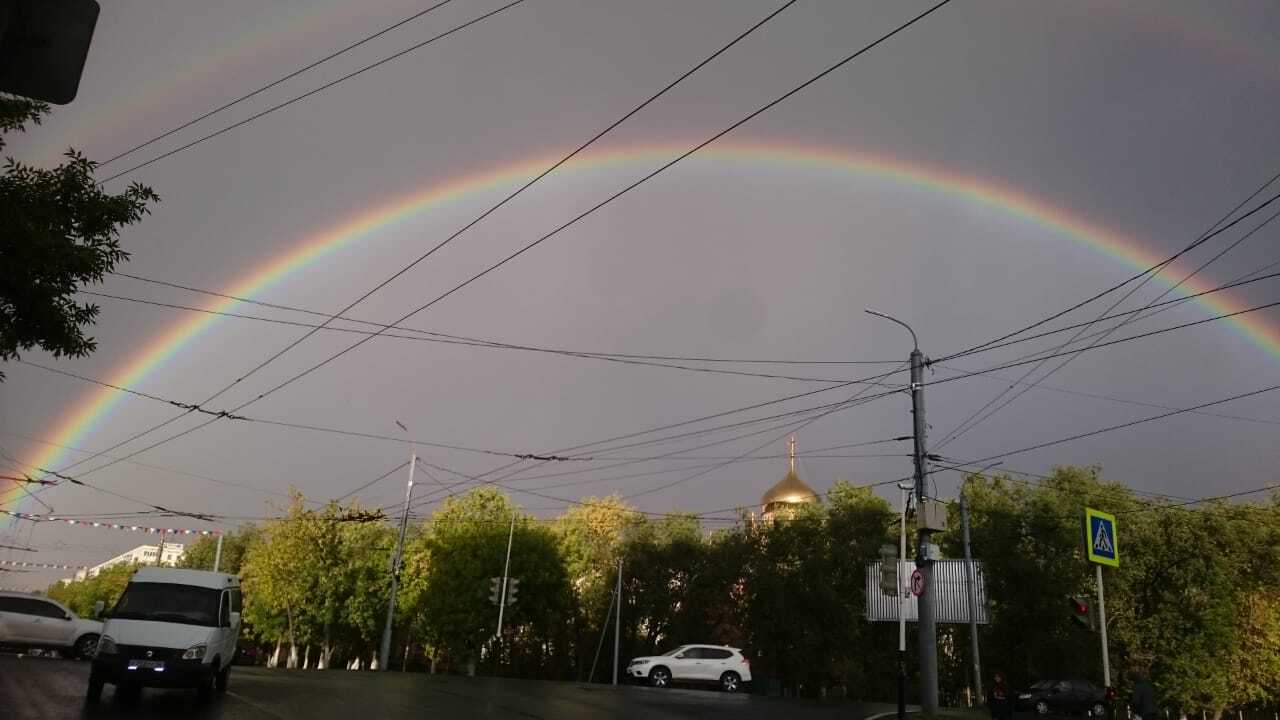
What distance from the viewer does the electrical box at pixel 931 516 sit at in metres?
22.1

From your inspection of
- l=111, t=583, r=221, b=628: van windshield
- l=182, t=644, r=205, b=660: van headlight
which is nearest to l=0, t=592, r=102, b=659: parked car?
l=111, t=583, r=221, b=628: van windshield

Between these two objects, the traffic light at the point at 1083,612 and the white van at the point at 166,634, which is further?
the traffic light at the point at 1083,612

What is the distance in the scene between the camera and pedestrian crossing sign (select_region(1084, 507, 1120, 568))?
24.6m

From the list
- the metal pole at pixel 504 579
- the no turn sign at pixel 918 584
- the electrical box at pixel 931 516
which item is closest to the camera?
the no turn sign at pixel 918 584

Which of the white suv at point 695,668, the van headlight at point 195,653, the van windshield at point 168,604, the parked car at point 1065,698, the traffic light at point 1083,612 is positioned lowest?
the parked car at point 1065,698

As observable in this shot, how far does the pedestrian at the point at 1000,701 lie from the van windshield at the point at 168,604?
19.6 m

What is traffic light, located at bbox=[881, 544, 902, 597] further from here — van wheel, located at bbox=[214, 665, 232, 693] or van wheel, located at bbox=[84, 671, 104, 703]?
van wheel, located at bbox=[84, 671, 104, 703]

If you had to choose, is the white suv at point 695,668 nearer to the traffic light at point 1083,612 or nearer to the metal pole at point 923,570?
the metal pole at point 923,570

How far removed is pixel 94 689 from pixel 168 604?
5.54 ft

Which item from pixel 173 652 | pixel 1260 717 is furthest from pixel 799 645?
pixel 173 652

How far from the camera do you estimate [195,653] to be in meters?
14.6

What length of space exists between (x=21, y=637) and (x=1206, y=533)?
6003 centimetres

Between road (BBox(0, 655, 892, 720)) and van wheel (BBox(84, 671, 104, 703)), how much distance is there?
0.17m

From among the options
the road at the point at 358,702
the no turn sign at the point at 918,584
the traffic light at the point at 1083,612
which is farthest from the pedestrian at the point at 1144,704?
the road at the point at 358,702
